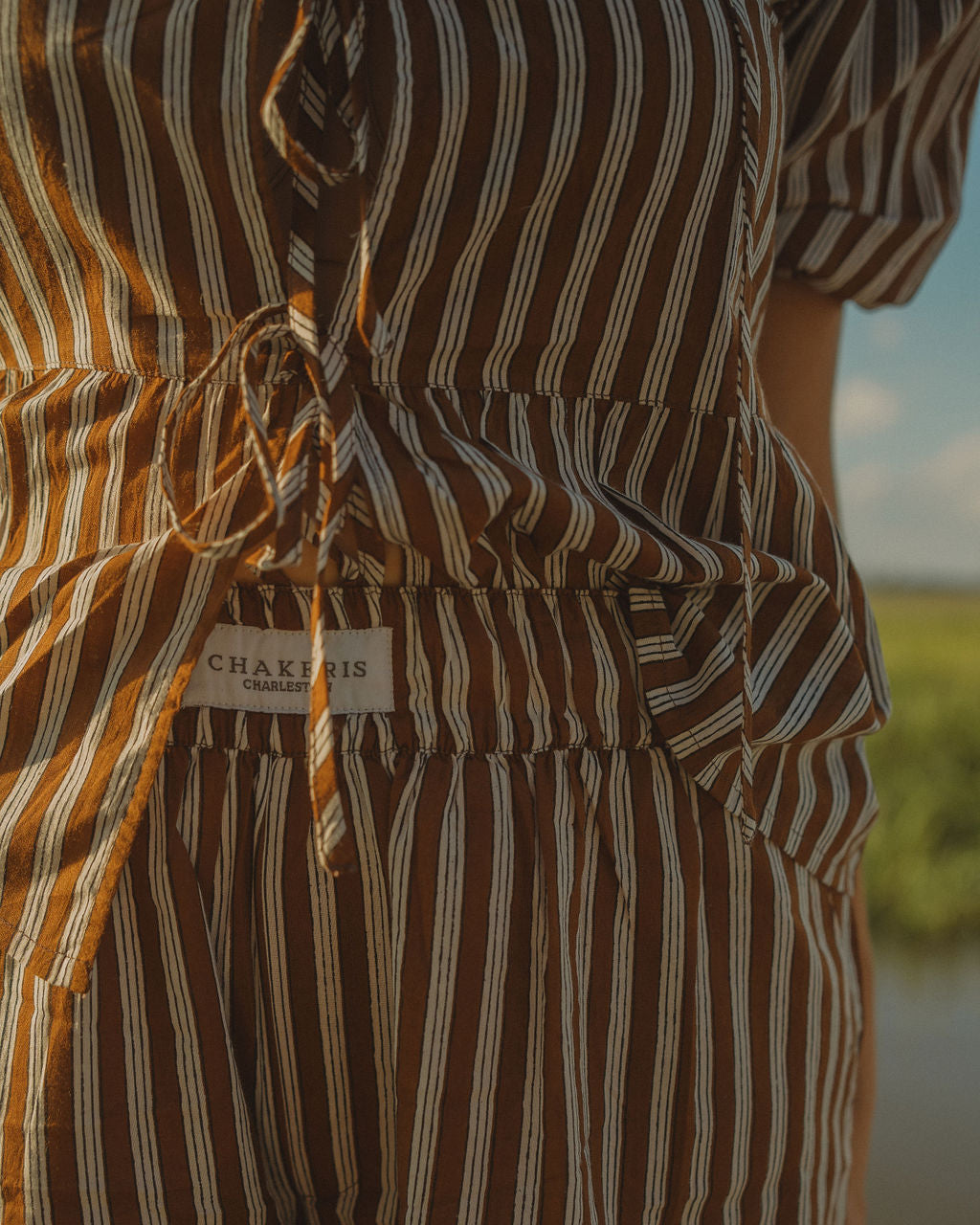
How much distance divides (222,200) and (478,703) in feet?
0.94

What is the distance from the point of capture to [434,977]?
0.55 metres

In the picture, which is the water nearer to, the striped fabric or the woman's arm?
the woman's arm

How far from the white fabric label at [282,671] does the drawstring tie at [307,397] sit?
22 millimetres

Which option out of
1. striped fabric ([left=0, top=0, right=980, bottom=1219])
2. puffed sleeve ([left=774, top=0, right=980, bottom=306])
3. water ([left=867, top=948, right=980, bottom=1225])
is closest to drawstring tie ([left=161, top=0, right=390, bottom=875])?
striped fabric ([left=0, top=0, right=980, bottom=1219])

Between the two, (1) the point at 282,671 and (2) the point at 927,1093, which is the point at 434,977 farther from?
(2) the point at 927,1093

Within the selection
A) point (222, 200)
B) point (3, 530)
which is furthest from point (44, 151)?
point (3, 530)

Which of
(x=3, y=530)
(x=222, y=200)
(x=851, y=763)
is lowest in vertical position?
(x=851, y=763)

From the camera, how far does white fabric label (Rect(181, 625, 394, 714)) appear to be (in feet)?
1.89

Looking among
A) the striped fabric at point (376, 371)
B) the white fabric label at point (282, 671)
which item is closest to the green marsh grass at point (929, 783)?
the striped fabric at point (376, 371)

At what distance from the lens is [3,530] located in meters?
0.63

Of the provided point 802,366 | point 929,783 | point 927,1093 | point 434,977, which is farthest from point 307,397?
point 929,783

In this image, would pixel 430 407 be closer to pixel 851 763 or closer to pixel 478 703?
pixel 478 703

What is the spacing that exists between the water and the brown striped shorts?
4.16ft

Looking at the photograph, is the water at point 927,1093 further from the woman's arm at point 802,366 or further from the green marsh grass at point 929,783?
the woman's arm at point 802,366
